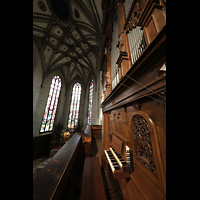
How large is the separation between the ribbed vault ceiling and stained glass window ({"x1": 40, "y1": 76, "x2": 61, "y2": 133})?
71.5 inches

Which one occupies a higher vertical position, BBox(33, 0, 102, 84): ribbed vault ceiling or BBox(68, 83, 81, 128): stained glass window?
BBox(33, 0, 102, 84): ribbed vault ceiling

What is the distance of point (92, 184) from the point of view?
4.42 ft

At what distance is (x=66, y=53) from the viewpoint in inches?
398

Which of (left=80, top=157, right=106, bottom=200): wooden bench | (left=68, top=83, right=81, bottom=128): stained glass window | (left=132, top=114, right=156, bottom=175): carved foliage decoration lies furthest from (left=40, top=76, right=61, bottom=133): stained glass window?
(left=132, top=114, right=156, bottom=175): carved foliage decoration

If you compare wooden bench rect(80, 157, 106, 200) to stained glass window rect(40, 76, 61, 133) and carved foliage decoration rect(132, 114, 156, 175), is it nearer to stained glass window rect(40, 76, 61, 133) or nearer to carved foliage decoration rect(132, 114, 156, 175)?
carved foliage decoration rect(132, 114, 156, 175)

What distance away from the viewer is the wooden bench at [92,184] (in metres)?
1.12

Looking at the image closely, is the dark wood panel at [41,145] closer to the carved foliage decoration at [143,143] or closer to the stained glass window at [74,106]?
the stained glass window at [74,106]

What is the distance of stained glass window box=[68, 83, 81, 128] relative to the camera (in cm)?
1173

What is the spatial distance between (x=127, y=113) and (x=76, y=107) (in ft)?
38.6

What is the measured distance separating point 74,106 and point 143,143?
12299 mm

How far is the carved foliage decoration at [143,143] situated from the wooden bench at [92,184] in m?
0.79

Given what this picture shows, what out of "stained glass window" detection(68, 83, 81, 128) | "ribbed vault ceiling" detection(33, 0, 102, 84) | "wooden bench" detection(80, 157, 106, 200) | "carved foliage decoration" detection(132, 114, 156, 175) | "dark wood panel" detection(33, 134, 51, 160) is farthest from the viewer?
"stained glass window" detection(68, 83, 81, 128)

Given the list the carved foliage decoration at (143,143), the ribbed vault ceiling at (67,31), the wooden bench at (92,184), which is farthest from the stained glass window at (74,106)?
the carved foliage decoration at (143,143)

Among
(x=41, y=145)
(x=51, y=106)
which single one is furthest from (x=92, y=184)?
(x=51, y=106)
